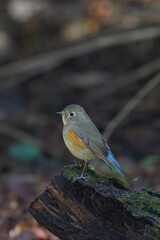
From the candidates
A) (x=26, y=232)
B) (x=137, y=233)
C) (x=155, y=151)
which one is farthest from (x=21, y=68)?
(x=137, y=233)

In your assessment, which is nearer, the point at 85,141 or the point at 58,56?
the point at 85,141

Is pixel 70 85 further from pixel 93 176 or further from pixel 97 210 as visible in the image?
pixel 97 210

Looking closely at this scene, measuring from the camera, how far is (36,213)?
3.94 meters

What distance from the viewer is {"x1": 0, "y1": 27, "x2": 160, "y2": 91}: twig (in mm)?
9203

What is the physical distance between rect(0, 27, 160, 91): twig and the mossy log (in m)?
5.55

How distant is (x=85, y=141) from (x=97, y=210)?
1.12 m

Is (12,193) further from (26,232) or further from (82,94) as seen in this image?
(82,94)

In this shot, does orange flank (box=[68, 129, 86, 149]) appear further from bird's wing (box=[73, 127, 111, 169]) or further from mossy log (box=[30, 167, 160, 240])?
mossy log (box=[30, 167, 160, 240])

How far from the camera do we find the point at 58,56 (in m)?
9.52

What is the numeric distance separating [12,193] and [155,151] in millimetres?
2763

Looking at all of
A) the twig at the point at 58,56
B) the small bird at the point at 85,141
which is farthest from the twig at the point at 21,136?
the small bird at the point at 85,141

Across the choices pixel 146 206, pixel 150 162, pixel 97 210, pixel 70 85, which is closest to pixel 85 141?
A: pixel 97 210

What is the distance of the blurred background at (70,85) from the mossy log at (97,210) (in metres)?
2.50

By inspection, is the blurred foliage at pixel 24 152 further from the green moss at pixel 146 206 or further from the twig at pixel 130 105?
the green moss at pixel 146 206
